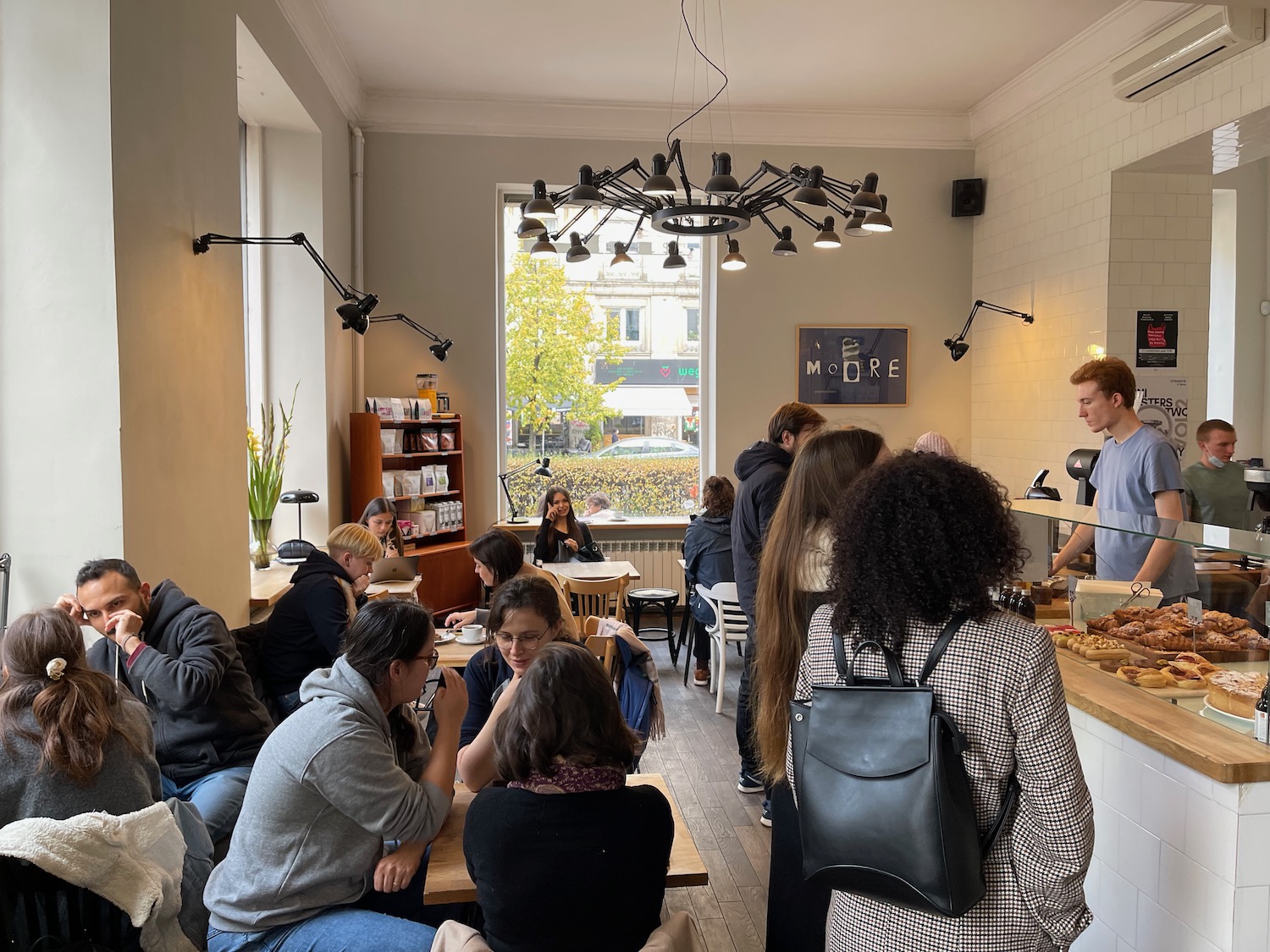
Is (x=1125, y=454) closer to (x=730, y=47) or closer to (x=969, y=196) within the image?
(x=730, y=47)

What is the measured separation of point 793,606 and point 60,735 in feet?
5.63

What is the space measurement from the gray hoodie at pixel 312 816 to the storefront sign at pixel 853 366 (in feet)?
20.3

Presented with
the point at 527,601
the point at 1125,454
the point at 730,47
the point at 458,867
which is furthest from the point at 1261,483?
the point at 730,47

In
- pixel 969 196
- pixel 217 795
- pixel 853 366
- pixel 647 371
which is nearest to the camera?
pixel 217 795

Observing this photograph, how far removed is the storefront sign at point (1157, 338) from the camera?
236 inches

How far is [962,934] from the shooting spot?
1.60 metres

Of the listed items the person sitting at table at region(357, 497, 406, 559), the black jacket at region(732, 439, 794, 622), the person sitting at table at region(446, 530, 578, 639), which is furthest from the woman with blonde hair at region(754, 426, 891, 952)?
the person sitting at table at region(357, 497, 406, 559)

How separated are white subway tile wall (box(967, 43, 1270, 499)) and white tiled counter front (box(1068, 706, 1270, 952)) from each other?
423 centimetres

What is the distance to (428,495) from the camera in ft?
23.3

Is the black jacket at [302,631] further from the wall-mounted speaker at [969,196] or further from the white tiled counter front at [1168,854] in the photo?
the wall-mounted speaker at [969,196]

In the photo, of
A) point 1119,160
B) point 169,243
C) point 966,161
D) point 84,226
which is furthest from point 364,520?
point 966,161

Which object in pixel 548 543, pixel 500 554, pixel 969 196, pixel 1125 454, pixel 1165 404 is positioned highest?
pixel 969 196

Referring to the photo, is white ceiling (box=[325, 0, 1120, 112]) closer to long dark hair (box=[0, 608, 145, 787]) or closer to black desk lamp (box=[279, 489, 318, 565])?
black desk lamp (box=[279, 489, 318, 565])

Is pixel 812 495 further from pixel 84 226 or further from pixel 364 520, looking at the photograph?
pixel 364 520
